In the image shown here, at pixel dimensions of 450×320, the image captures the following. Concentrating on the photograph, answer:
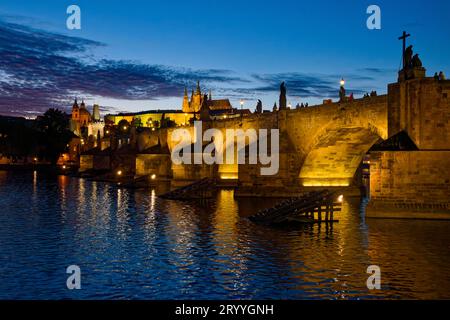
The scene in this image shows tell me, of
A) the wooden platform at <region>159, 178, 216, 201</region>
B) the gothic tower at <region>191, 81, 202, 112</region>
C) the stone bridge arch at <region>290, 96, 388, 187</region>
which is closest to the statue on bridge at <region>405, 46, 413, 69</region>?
the stone bridge arch at <region>290, 96, 388, 187</region>

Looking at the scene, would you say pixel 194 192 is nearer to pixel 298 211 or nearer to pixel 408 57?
pixel 298 211

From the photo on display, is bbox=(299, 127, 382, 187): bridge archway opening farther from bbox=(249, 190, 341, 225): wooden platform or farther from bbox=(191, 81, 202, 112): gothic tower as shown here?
bbox=(191, 81, 202, 112): gothic tower

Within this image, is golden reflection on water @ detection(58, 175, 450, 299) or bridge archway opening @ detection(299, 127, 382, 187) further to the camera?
bridge archway opening @ detection(299, 127, 382, 187)

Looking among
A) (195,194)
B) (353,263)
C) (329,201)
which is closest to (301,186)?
(195,194)

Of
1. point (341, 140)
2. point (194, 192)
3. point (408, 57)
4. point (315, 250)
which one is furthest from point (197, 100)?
point (315, 250)

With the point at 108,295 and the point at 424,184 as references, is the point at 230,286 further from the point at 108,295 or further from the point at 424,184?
the point at 424,184

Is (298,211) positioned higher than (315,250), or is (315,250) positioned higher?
(298,211)

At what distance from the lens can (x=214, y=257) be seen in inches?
810

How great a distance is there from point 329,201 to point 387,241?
676cm

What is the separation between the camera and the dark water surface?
15898mm

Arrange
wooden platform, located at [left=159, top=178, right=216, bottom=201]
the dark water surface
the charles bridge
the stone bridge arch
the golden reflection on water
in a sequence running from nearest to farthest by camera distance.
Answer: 1. the dark water surface
2. the golden reflection on water
3. the charles bridge
4. the stone bridge arch
5. wooden platform, located at [left=159, top=178, right=216, bottom=201]

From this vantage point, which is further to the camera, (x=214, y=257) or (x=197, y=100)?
(x=197, y=100)

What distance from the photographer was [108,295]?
1537 cm

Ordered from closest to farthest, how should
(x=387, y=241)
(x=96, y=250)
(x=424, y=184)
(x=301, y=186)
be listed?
(x=96, y=250) < (x=387, y=241) < (x=424, y=184) < (x=301, y=186)
